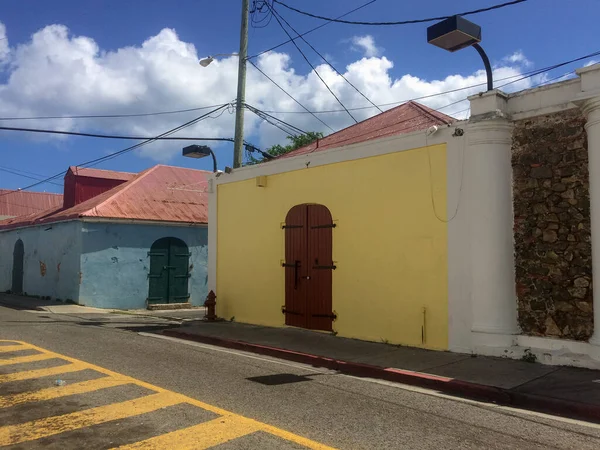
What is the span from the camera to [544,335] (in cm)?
798

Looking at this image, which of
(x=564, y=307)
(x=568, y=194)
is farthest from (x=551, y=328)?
(x=568, y=194)

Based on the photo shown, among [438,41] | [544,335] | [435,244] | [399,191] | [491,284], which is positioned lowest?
[544,335]

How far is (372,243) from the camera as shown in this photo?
33.5 ft

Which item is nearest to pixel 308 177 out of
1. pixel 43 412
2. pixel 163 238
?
pixel 43 412

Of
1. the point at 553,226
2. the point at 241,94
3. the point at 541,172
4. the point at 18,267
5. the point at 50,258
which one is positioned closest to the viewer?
the point at 553,226

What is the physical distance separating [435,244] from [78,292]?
13817 millimetres

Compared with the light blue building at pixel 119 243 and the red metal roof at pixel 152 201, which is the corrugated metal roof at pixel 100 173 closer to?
the light blue building at pixel 119 243

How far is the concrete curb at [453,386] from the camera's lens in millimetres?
5676

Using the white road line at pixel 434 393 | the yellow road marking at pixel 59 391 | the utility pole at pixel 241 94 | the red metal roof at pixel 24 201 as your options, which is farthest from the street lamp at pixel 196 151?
the red metal roof at pixel 24 201

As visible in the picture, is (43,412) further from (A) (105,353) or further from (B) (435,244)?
(B) (435,244)

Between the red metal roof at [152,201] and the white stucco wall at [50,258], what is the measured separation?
1.38ft

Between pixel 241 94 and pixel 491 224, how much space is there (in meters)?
8.96

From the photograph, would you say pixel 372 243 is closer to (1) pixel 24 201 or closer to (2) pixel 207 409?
(2) pixel 207 409

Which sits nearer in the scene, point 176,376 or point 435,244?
point 176,376
